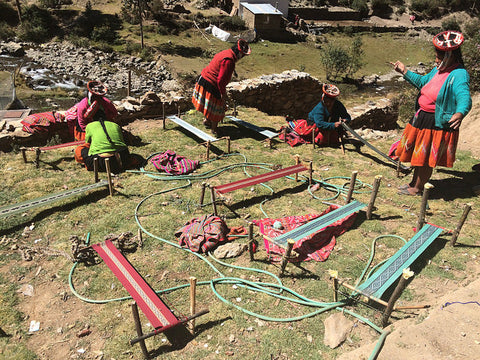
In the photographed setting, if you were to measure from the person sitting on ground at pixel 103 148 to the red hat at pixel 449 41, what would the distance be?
534 cm

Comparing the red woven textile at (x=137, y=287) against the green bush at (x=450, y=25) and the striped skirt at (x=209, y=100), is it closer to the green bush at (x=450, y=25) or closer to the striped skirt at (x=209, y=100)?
the striped skirt at (x=209, y=100)

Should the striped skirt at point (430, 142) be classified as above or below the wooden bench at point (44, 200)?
above

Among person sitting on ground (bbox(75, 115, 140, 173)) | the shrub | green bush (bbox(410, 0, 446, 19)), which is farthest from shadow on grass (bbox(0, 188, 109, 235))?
green bush (bbox(410, 0, 446, 19))

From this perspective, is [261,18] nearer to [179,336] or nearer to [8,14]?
[8,14]

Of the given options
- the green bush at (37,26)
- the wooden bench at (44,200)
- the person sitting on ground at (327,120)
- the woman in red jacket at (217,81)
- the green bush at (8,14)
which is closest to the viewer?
the wooden bench at (44,200)

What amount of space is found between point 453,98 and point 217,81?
4.42m

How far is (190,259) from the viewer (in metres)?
4.56

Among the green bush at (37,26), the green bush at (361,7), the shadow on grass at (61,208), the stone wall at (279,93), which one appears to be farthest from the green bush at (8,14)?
the green bush at (361,7)

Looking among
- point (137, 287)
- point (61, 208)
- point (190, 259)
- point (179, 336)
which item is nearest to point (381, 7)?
point (61, 208)

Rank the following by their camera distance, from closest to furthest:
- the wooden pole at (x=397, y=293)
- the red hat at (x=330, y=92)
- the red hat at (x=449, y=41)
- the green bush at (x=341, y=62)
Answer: the wooden pole at (x=397, y=293) → the red hat at (x=449, y=41) → the red hat at (x=330, y=92) → the green bush at (x=341, y=62)

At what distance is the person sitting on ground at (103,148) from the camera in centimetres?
623

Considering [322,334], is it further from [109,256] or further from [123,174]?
[123,174]

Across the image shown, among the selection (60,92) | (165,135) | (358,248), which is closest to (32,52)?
(60,92)

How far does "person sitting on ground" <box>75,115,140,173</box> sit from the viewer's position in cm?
623
